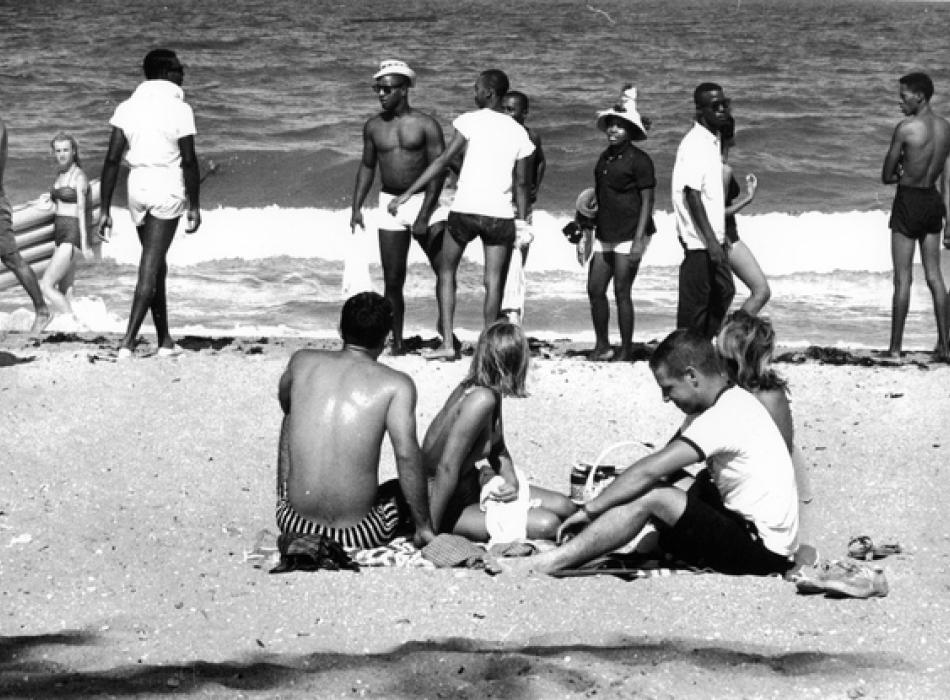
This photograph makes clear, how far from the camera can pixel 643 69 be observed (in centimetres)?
2875

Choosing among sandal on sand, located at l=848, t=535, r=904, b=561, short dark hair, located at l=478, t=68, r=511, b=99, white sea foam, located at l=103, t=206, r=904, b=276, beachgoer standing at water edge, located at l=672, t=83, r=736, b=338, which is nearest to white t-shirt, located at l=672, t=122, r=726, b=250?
beachgoer standing at water edge, located at l=672, t=83, r=736, b=338

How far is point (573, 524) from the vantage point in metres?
5.86

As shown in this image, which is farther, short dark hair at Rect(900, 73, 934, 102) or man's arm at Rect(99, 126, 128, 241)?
short dark hair at Rect(900, 73, 934, 102)

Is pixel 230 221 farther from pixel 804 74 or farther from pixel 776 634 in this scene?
pixel 804 74

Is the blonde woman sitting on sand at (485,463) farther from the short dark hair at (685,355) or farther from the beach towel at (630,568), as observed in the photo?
the short dark hair at (685,355)

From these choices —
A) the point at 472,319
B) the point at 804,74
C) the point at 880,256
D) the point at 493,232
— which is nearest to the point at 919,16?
the point at 804,74

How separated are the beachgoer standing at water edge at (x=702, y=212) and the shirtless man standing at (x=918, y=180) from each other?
1237mm

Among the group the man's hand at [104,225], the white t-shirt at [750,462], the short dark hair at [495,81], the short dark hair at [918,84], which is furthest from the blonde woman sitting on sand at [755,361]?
the man's hand at [104,225]

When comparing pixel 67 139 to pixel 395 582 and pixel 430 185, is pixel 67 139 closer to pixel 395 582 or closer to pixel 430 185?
pixel 430 185

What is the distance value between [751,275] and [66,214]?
4.68m

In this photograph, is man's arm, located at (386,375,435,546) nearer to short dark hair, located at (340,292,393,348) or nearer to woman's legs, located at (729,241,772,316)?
short dark hair, located at (340,292,393,348)

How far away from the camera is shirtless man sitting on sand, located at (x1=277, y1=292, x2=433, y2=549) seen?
223 inches

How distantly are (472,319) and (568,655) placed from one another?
7.80 meters

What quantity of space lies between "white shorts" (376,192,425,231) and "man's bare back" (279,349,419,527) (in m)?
3.03
